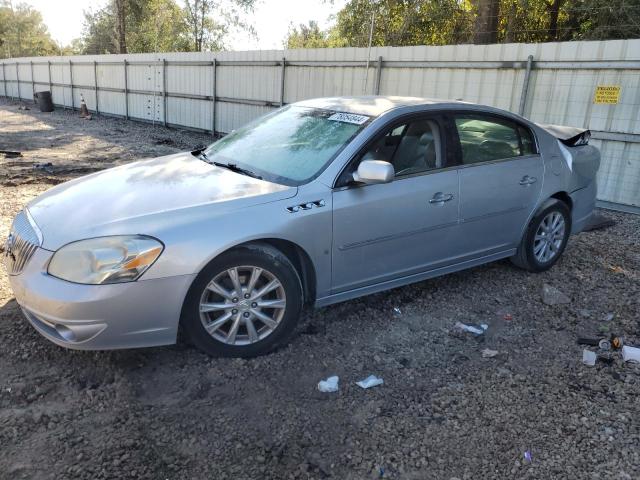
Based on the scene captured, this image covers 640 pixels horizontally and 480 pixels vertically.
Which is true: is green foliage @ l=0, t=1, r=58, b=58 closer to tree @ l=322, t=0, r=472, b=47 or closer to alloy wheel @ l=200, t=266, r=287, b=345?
tree @ l=322, t=0, r=472, b=47

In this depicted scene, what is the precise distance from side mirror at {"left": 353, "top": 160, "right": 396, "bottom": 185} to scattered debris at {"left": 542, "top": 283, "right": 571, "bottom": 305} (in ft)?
6.64

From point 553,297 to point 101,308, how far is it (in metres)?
3.60

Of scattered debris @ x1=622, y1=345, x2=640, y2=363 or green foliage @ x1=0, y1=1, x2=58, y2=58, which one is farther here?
green foliage @ x1=0, y1=1, x2=58, y2=58

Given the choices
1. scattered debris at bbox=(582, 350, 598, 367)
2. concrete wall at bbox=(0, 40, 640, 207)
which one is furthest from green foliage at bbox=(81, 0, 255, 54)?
scattered debris at bbox=(582, 350, 598, 367)

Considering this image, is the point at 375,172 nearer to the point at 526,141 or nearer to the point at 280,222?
the point at 280,222

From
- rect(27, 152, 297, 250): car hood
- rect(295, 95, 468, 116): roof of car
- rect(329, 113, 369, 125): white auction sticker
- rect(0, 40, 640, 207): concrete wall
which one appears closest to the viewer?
rect(27, 152, 297, 250): car hood

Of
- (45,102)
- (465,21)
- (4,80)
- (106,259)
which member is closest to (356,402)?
(106,259)

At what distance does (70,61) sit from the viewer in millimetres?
24797

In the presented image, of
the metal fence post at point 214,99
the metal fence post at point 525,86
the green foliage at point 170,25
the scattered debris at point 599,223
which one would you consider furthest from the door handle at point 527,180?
the green foliage at point 170,25

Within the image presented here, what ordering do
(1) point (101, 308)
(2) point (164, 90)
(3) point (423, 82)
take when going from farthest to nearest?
(2) point (164, 90) < (3) point (423, 82) < (1) point (101, 308)

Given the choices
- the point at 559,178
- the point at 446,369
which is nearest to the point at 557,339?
the point at 446,369

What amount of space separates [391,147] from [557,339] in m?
1.86

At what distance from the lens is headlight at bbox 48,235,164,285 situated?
2914 mm

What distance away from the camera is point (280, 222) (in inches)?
131
